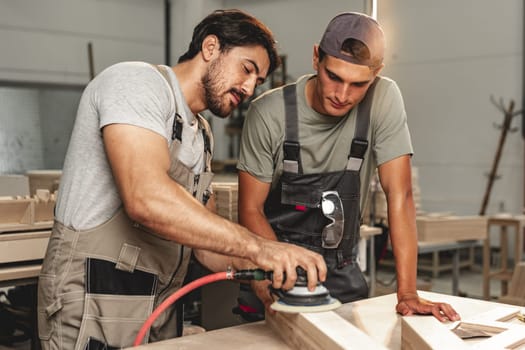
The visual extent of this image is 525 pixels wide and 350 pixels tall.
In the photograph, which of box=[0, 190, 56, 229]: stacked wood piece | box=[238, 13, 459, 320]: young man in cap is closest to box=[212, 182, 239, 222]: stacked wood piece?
box=[238, 13, 459, 320]: young man in cap

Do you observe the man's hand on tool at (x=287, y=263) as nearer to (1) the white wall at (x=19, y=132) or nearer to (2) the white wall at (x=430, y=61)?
(2) the white wall at (x=430, y=61)

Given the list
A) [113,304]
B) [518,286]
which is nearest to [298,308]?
[113,304]

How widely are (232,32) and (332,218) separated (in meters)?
0.73

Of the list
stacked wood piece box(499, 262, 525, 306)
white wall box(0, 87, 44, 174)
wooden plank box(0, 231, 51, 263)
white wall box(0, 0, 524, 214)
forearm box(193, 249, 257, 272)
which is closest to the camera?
forearm box(193, 249, 257, 272)

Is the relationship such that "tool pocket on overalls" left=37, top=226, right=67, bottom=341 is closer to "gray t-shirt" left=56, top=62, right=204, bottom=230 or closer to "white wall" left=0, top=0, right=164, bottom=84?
"gray t-shirt" left=56, top=62, right=204, bottom=230

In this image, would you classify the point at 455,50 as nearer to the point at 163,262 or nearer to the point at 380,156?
the point at 380,156

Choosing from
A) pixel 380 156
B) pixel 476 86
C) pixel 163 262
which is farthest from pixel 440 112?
pixel 163 262

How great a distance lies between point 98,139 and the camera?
1.66m

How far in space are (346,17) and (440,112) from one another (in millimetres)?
6618

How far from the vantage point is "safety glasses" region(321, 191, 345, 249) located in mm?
2127

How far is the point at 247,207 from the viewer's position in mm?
2064

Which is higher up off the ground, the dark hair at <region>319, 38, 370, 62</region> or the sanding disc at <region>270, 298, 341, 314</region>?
the dark hair at <region>319, 38, 370, 62</region>

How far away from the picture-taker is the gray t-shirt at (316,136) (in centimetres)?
209

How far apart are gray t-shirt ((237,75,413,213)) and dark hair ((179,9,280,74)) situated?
229 mm
